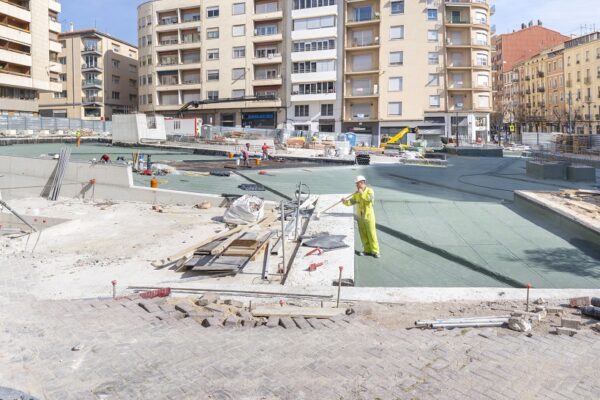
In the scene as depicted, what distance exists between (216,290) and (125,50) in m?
75.5

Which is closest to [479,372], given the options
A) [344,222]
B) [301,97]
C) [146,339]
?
[146,339]

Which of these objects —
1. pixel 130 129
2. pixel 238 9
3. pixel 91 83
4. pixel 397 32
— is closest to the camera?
pixel 130 129

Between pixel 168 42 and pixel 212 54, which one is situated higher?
pixel 168 42

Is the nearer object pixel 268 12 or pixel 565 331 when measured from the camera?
pixel 565 331

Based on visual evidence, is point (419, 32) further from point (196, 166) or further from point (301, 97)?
point (196, 166)

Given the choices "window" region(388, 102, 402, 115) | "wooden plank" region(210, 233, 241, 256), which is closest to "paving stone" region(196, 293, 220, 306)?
"wooden plank" region(210, 233, 241, 256)

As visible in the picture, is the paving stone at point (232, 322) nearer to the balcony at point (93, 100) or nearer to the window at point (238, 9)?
the window at point (238, 9)

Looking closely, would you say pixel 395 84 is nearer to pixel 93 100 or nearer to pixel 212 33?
pixel 212 33

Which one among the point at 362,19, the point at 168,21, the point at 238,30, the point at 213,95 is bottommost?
the point at 213,95

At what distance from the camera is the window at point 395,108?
5519cm

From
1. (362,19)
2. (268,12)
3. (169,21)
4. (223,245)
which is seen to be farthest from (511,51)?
(223,245)

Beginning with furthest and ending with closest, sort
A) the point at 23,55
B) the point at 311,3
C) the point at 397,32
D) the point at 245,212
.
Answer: the point at 311,3 < the point at 397,32 < the point at 23,55 < the point at 245,212

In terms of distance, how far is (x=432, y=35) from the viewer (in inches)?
2157

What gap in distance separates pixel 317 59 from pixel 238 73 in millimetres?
8963
